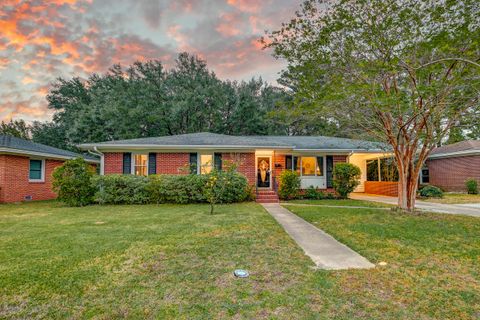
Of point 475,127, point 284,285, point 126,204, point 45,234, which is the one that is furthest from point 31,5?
point 475,127

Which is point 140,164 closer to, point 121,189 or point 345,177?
point 121,189

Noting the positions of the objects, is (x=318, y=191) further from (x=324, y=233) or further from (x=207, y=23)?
(x=207, y=23)

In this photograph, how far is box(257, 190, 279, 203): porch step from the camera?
1176 centimetres

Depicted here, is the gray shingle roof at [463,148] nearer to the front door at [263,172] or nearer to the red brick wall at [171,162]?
the front door at [263,172]

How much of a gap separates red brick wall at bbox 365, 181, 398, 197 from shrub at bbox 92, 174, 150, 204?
13904mm

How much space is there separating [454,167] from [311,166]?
10.9 m

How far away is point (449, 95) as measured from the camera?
272 inches

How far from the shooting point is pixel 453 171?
56.2 ft

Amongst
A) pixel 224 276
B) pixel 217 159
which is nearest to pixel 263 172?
pixel 217 159

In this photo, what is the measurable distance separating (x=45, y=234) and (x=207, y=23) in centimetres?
1149

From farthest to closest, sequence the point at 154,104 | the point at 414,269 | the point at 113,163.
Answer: the point at 154,104 → the point at 113,163 → the point at 414,269

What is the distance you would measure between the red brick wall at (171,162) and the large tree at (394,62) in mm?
7189

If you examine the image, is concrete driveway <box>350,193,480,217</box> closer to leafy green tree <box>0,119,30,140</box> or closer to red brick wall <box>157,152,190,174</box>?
red brick wall <box>157,152,190,174</box>

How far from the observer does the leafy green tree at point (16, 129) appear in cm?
3281
